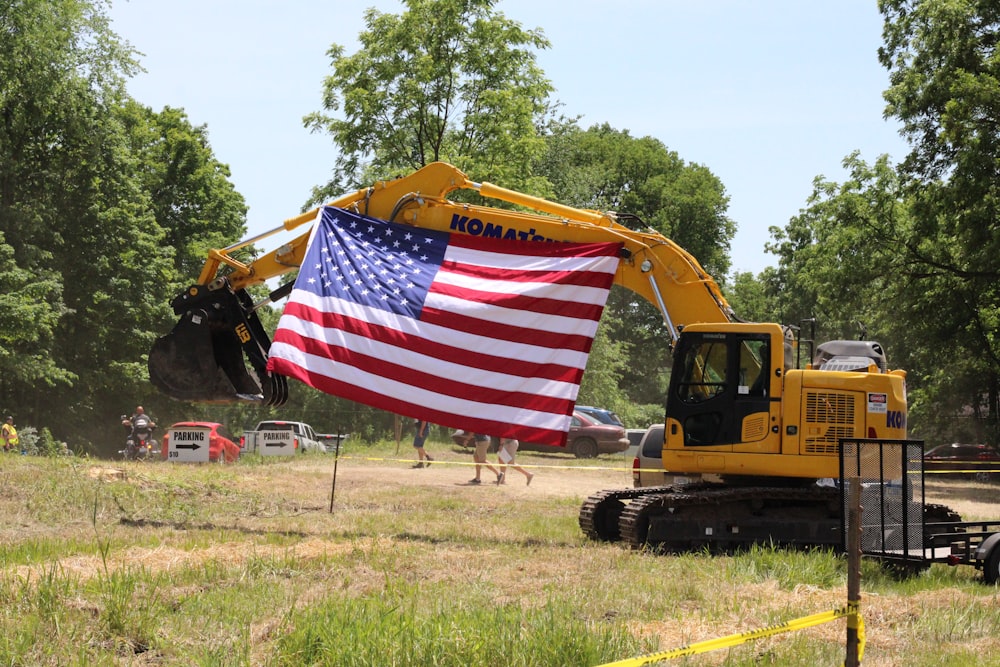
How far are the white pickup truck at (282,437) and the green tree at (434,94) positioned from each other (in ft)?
29.8

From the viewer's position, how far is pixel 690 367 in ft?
46.9

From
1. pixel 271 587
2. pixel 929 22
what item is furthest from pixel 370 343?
pixel 929 22

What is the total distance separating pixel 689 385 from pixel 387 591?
19.3 ft

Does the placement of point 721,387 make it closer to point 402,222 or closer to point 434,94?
point 402,222

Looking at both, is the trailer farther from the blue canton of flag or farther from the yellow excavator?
the blue canton of flag

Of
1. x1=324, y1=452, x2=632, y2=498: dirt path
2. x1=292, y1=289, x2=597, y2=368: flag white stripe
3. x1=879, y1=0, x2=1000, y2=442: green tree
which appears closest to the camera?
x1=292, y1=289, x2=597, y2=368: flag white stripe

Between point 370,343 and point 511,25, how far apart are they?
26277 millimetres

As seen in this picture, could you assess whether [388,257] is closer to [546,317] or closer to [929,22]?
[546,317]

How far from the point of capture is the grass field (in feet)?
25.9

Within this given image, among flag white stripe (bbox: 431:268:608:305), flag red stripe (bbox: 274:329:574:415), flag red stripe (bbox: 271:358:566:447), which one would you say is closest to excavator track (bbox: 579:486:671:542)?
flag red stripe (bbox: 271:358:566:447)

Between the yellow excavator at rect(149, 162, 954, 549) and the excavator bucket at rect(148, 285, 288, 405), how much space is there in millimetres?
19

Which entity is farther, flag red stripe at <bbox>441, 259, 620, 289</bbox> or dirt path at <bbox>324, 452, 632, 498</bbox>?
dirt path at <bbox>324, 452, 632, 498</bbox>

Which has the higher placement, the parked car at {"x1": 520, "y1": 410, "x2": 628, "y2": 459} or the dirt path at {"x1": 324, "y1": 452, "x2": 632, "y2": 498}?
the parked car at {"x1": 520, "y1": 410, "x2": 628, "y2": 459}

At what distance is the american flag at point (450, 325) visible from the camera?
14.0 m
